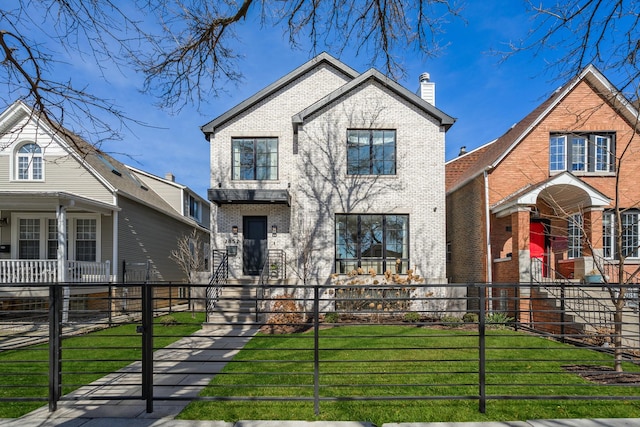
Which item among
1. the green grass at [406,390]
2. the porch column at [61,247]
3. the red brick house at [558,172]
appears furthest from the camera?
the red brick house at [558,172]

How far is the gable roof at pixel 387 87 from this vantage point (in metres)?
13.6

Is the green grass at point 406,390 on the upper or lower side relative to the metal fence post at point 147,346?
lower

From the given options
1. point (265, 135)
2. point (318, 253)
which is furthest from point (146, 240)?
point (318, 253)

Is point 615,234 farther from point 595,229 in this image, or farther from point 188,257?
point 188,257

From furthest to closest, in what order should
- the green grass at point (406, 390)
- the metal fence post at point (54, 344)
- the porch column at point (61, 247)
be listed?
the porch column at point (61, 247) → the metal fence post at point (54, 344) → the green grass at point (406, 390)

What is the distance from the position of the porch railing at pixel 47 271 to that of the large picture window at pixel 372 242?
880cm

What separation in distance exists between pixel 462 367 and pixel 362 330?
13.9ft

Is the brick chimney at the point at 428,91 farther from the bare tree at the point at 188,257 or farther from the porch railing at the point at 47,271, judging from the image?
the porch railing at the point at 47,271

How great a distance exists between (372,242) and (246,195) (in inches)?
191

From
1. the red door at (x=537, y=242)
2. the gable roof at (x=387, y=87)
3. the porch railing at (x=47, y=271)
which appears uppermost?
the gable roof at (x=387, y=87)

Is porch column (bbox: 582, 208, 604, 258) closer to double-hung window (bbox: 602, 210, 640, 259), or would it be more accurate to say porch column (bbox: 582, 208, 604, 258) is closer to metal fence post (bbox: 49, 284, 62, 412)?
double-hung window (bbox: 602, 210, 640, 259)

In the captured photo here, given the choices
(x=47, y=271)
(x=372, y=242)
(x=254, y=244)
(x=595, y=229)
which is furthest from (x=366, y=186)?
(x=47, y=271)

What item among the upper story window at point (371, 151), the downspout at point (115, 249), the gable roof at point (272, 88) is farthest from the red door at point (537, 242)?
the downspout at point (115, 249)

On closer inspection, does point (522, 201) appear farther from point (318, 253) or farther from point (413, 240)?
point (318, 253)
